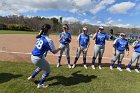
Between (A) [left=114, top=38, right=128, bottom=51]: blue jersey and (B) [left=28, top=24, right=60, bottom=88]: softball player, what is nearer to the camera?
(B) [left=28, top=24, right=60, bottom=88]: softball player

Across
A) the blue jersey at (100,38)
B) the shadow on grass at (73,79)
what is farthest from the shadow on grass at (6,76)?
the blue jersey at (100,38)

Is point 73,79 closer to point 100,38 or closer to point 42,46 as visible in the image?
point 42,46

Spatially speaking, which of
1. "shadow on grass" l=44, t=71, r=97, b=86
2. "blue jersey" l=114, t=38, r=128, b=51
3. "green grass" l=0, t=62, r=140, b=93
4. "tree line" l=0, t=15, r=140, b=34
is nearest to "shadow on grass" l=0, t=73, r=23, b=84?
"green grass" l=0, t=62, r=140, b=93

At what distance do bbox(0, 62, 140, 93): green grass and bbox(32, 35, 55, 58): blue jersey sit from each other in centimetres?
116

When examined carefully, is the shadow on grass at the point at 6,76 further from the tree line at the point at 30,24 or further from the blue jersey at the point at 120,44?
the tree line at the point at 30,24

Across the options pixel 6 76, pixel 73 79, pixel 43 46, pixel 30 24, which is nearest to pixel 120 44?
pixel 73 79

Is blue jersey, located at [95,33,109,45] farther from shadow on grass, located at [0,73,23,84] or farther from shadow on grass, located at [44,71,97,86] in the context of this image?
shadow on grass, located at [0,73,23,84]

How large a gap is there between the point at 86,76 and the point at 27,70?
2.44 m

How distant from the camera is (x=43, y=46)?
22.0 feet

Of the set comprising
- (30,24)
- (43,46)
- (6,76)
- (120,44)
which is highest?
(43,46)

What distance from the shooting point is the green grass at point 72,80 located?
7037mm

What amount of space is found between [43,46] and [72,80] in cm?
207

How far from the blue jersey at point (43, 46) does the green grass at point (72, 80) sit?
116 centimetres

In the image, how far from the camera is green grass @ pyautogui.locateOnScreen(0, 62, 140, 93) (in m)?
7.04
